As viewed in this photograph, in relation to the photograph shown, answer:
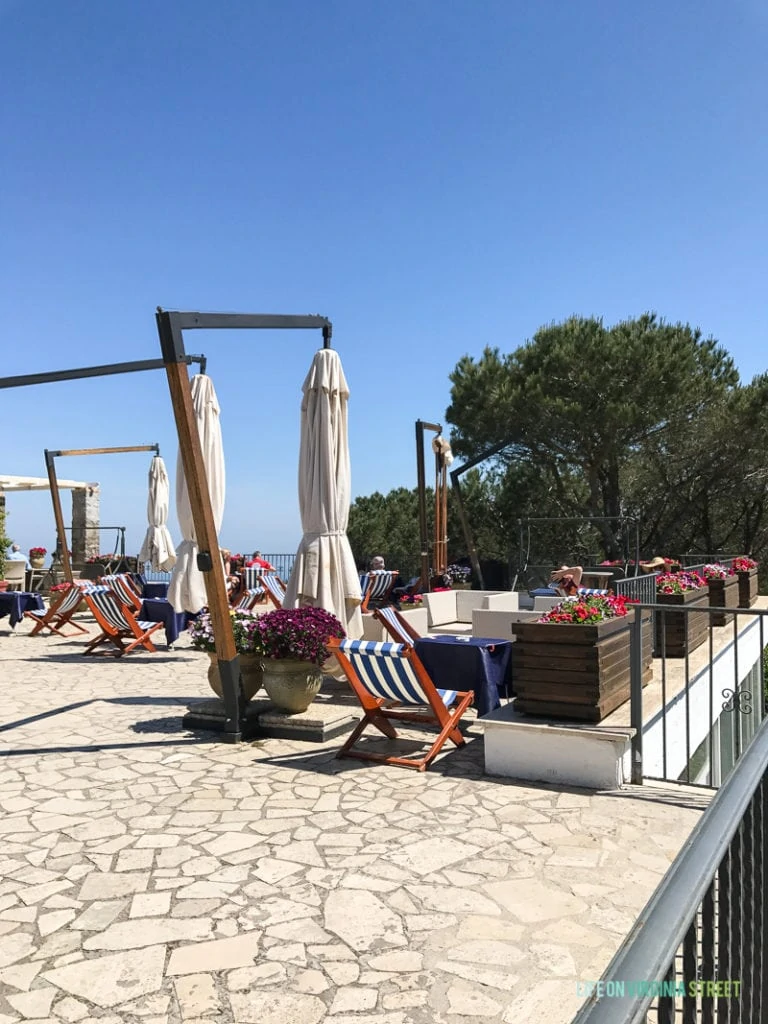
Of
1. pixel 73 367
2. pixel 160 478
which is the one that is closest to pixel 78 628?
pixel 160 478

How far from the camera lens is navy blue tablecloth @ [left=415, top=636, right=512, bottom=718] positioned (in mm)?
5102

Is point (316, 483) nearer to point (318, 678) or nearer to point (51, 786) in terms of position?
point (318, 678)

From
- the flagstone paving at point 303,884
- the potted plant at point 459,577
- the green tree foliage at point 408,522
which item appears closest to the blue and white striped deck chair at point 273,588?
the potted plant at point 459,577

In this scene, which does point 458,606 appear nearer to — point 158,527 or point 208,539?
point 158,527

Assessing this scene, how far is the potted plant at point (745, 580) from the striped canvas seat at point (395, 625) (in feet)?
20.9

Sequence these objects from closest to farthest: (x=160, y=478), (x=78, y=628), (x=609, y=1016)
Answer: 1. (x=609, y=1016)
2. (x=78, y=628)
3. (x=160, y=478)

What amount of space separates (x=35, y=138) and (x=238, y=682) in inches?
260

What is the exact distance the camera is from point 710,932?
1.09 m

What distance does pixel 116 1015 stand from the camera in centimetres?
220

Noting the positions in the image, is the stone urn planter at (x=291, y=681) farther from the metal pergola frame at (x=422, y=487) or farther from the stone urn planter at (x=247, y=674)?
the metal pergola frame at (x=422, y=487)

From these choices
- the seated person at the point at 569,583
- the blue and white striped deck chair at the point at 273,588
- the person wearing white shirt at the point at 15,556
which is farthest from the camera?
the person wearing white shirt at the point at 15,556

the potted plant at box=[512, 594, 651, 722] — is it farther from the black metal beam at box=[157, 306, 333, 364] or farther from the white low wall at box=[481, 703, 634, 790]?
the black metal beam at box=[157, 306, 333, 364]

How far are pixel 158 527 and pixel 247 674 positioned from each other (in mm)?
7063

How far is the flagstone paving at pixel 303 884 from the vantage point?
7.55ft
